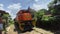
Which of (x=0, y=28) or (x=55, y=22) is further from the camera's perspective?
(x=55, y=22)

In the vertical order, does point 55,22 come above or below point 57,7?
below

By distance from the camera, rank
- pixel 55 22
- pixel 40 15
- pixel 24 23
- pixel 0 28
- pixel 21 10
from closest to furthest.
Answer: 1. pixel 0 28
2. pixel 24 23
3. pixel 21 10
4. pixel 55 22
5. pixel 40 15

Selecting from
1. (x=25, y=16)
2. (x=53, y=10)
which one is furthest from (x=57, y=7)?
(x=25, y=16)

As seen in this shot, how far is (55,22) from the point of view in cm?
2253

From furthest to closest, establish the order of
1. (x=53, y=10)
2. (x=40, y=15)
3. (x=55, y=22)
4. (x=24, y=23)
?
(x=40, y=15) → (x=55, y=22) → (x=53, y=10) → (x=24, y=23)

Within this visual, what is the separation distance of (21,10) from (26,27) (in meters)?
2.59

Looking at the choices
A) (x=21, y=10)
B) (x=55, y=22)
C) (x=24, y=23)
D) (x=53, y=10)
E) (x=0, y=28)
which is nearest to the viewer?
(x=0, y=28)

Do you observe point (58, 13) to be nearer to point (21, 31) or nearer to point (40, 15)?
point (40, 15)

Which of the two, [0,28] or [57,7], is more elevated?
[57,7]

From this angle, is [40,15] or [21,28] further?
[40,15]

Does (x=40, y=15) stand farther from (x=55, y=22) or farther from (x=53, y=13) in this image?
(x=53, y=13)

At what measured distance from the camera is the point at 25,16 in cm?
1295

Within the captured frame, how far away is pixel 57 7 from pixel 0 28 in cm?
945

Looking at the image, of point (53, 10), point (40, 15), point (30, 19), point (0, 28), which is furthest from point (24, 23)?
point (40, 15)
